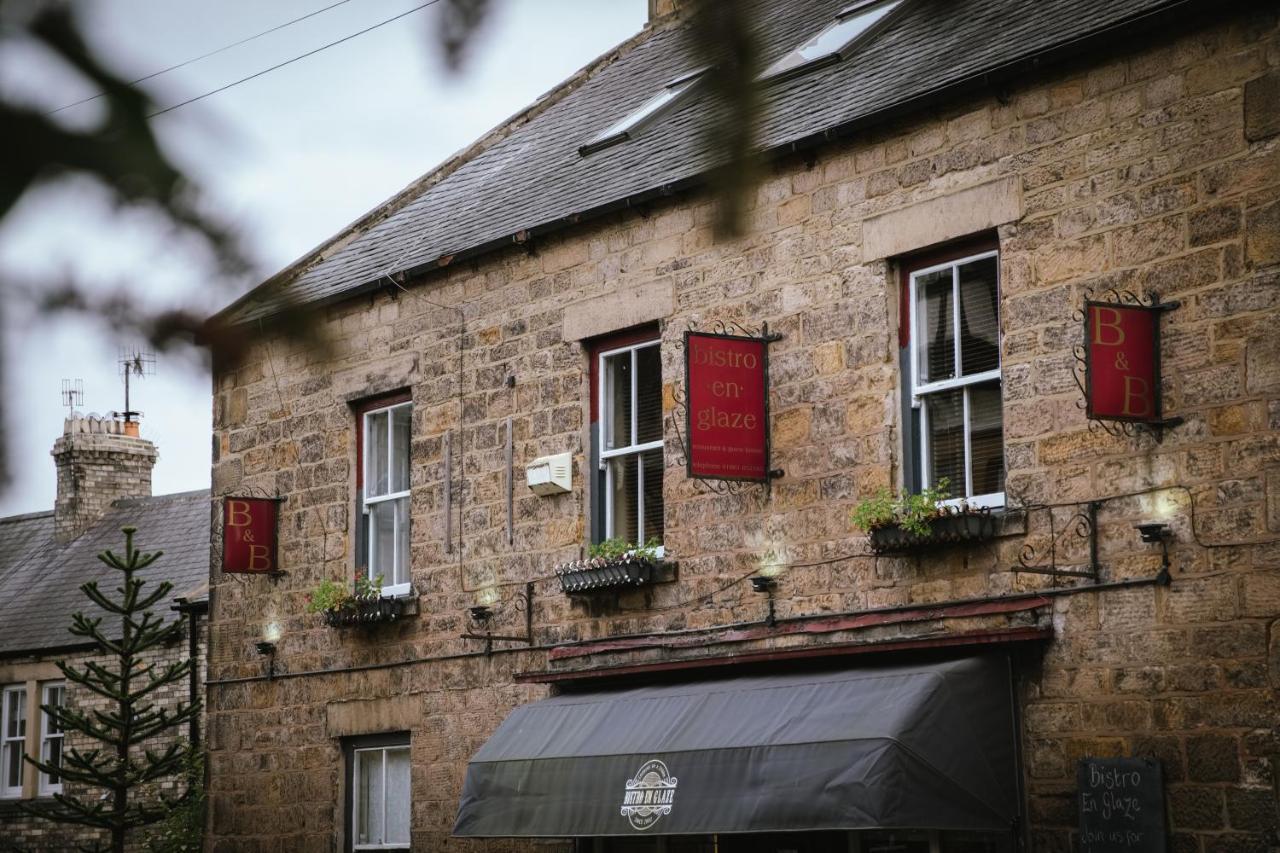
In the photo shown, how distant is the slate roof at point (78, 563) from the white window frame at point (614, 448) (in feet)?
38.8

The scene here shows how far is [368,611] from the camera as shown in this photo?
14055 mm

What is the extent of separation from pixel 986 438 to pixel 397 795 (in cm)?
601

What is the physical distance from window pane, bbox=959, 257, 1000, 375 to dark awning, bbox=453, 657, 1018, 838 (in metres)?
1.76

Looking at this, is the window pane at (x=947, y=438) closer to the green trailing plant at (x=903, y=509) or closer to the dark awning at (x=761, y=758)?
the green trailing plant at (x=903, y=509)

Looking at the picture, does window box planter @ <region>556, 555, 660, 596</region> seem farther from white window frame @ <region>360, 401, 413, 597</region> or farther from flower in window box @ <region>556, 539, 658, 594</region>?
white window frame @ <region>360, 401, 413, 597</region>

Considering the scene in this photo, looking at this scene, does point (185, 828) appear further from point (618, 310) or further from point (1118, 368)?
point (1118, 368)

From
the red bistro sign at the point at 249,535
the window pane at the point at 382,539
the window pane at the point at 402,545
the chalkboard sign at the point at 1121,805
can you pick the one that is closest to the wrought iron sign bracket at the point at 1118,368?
the chalkboard sign at the point at 1121,805

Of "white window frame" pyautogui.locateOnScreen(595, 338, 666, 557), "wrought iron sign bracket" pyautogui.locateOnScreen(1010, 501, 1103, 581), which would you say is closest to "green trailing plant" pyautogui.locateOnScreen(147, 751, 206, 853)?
"white window frame" pyautogui.locateOnScreen(595, 338, 666, 557)

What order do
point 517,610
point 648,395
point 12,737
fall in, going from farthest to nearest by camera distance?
1. point 12,737
2. point 517,610
3. point 648,395

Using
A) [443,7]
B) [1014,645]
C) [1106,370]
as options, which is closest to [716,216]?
[443,7]

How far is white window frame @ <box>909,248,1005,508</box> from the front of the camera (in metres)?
10.4

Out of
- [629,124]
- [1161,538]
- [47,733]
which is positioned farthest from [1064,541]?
[47,733]

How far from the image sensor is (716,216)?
180cm

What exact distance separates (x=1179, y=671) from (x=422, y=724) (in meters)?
6.42
